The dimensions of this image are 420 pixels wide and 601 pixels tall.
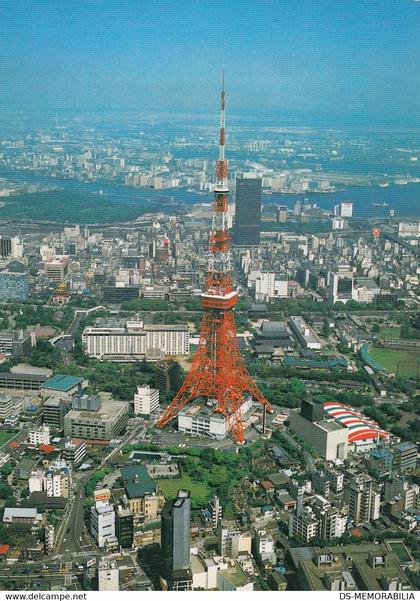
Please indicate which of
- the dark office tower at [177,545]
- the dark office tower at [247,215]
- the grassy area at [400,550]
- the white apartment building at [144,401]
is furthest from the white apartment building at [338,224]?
the dark office tower at [177,545]

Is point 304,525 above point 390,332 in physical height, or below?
above

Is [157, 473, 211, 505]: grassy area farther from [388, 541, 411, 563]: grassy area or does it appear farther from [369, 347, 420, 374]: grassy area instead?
[369, 347, 420, 374]: grassy area

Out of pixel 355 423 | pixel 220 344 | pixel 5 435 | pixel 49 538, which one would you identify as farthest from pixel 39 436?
pixel 355 423

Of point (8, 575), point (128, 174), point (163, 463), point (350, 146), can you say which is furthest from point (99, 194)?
point (8, 575)

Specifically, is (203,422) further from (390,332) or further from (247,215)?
(247,215)

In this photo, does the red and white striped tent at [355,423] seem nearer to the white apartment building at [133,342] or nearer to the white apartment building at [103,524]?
the white apartment building at [103,524]

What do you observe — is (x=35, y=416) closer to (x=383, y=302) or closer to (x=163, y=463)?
(x=163, y=463)
